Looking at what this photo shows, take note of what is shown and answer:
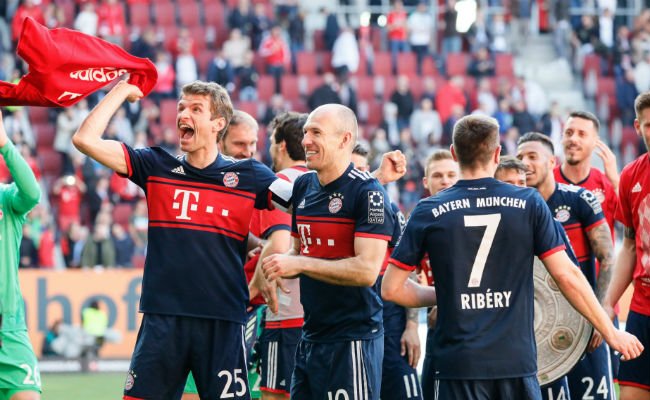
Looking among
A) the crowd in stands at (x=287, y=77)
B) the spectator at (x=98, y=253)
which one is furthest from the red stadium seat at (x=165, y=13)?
the spectator at (x=98, y=253)

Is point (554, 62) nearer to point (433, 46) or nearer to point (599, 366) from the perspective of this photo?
point (433, 46)

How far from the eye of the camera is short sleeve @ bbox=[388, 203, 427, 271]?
5473 millimetres

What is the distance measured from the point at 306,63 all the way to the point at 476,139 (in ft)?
61.5

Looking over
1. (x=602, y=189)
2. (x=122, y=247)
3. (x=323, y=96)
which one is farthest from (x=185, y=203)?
(x=323, y=96)

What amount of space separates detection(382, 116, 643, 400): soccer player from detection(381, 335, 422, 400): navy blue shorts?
2.11m

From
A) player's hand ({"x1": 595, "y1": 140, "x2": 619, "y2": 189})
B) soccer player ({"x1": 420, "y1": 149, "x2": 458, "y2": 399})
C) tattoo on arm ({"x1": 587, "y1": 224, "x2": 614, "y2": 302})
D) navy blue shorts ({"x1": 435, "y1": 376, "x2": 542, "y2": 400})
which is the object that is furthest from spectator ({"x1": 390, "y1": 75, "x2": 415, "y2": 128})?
navy blue shorts ({"x1": 435, "y1": 376, "x2": 542, "y2": 400})

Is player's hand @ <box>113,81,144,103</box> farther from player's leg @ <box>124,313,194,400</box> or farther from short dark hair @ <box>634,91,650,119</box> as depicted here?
short dark hair @ <box>634,91,650,119</box>

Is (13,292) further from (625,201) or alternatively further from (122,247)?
(122,247)

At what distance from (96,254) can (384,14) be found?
41.5 feet

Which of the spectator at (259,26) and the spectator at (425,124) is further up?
the spectator at (259,26)

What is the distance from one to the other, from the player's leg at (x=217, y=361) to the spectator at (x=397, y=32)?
1948cm

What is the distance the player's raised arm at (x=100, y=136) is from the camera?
5.82 m

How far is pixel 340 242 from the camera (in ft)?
19.0

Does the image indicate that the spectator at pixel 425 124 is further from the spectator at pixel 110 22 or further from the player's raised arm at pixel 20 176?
the player's raised arm at pixel 20 176
